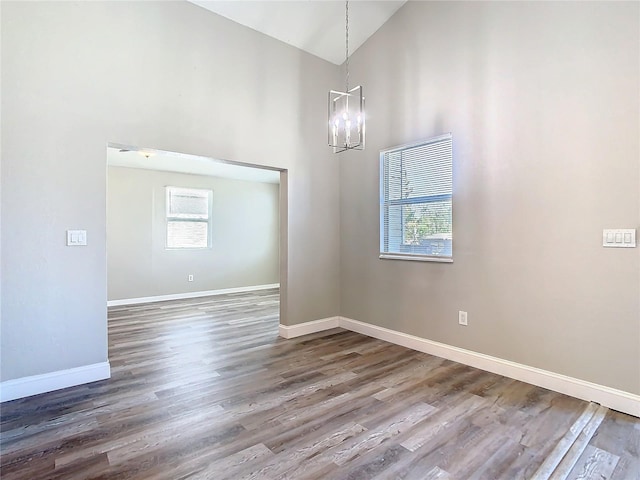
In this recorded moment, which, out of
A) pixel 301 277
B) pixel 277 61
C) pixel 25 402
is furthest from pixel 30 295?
pixel 277 61

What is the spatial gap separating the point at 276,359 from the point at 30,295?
2.13 m

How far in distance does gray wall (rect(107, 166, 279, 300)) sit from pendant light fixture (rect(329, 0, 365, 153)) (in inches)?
155

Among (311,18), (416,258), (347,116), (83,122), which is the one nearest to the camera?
(83,122)

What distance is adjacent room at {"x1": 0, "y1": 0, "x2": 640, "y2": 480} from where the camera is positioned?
2.10 meters

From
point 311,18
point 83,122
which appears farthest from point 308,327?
point 311,18

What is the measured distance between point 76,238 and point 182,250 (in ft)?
13.7

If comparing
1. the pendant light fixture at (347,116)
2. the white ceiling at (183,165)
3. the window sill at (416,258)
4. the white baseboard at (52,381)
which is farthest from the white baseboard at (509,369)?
the white ceiling at (183,165)

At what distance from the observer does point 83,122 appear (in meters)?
2.82

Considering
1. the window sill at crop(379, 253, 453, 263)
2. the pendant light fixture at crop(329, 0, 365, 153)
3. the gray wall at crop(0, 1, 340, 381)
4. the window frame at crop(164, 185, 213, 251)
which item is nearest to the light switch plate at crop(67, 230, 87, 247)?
the gray wall at crop(0, 1, 340, 381)

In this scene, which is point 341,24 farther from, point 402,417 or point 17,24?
point 402,417

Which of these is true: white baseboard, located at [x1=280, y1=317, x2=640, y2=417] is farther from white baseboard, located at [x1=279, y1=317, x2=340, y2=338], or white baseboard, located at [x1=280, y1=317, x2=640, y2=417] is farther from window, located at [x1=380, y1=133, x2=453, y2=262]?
window, located at [x1=380, y1=133, x2=453, y2=262]

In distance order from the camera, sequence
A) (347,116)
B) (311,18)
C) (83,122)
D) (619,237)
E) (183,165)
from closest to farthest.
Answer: (619,237)
(83,122)
(347,116)
(311,18)
(183,165)

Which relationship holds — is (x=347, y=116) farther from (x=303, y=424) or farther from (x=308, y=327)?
(x=308, y=327)

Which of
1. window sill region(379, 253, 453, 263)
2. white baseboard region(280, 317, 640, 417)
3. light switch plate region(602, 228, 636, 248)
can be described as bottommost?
white baseboard region(280, 317, 640, 417)
